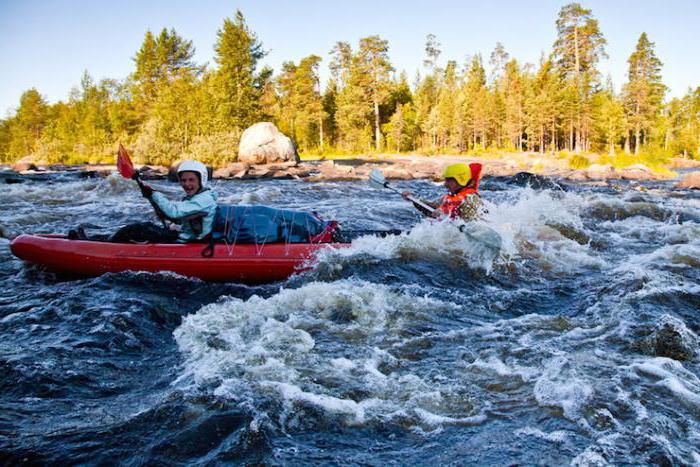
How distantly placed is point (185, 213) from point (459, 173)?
424cm

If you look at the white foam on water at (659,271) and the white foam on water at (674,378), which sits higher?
the white foam on water at (659,271)

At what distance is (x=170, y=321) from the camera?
17.6 feet

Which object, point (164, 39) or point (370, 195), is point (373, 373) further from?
point (164, 39)

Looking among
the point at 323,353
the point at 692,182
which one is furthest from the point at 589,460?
the point at 692,182

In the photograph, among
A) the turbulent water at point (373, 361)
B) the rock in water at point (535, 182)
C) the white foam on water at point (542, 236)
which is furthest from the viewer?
the rock in water at point (535, 182)

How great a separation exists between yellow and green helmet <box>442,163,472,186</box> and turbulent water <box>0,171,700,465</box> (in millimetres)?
880

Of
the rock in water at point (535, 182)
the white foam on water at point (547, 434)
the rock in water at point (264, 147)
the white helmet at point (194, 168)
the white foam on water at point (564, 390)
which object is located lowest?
the white foam on water at point (547, 434)

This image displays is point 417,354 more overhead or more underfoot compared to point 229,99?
more underfoot

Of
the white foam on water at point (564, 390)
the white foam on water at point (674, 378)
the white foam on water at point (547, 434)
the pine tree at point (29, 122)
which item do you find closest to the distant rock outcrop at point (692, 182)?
the white foam on water at point (674, 378)

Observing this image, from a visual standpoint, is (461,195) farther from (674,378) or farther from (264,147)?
(264,147)

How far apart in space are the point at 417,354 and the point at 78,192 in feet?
48.3

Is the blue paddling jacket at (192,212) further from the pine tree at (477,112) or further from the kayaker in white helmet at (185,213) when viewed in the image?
the pine tree at (477,112)

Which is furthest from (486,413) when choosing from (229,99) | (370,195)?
(229,99)

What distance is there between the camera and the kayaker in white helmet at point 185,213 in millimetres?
6238
